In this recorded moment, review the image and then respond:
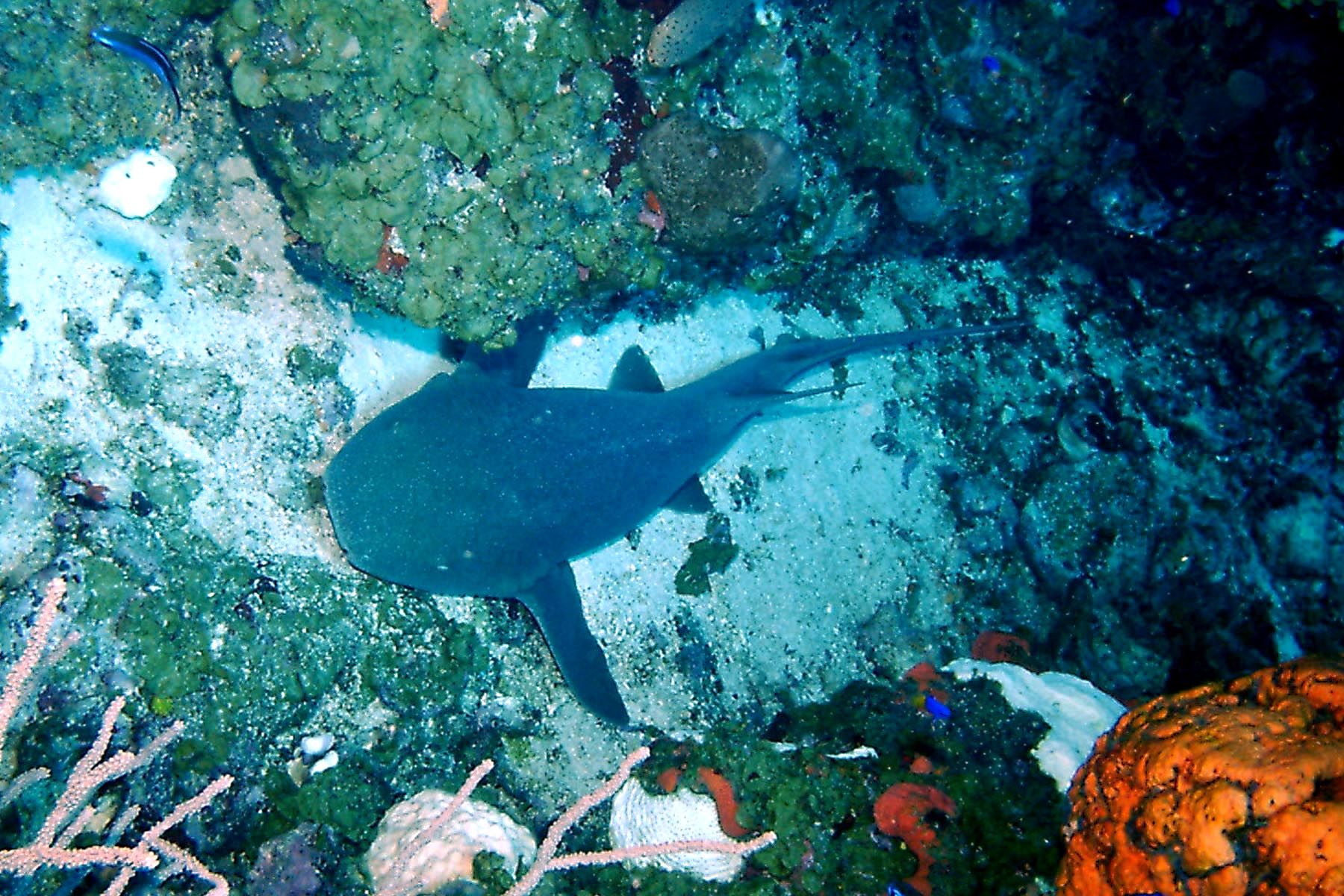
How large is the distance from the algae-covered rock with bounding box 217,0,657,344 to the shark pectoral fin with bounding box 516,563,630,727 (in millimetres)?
1654

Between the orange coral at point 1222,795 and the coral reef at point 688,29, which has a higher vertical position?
the coral reef at point 688,29

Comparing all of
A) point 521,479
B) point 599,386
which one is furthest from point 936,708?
point 599,386

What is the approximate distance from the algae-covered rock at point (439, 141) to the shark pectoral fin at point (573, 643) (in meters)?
1.65

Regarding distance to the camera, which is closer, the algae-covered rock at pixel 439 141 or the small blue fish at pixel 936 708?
the algae-covered rock at pixel 439 141

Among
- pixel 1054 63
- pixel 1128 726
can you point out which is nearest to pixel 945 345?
pixel 1054 63

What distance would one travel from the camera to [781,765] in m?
3.92

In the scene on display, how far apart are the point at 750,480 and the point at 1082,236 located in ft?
13.7

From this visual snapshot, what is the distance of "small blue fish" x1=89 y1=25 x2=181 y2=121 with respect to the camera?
3.22m

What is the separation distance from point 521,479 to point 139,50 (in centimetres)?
274

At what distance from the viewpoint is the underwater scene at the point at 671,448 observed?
10.6 ft

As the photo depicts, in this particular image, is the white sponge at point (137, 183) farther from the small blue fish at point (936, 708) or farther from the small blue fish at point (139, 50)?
the small blue fish at point (936, 708)

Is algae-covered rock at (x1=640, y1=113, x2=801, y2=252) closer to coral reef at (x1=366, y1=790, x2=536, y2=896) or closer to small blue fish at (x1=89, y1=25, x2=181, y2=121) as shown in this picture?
small blue fish at (x1=89, y1=25, x2=181, y2=121)

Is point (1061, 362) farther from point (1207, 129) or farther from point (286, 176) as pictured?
point (286, 176)

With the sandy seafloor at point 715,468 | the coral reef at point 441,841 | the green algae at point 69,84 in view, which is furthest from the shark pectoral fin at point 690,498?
the green algae at point 69,84
